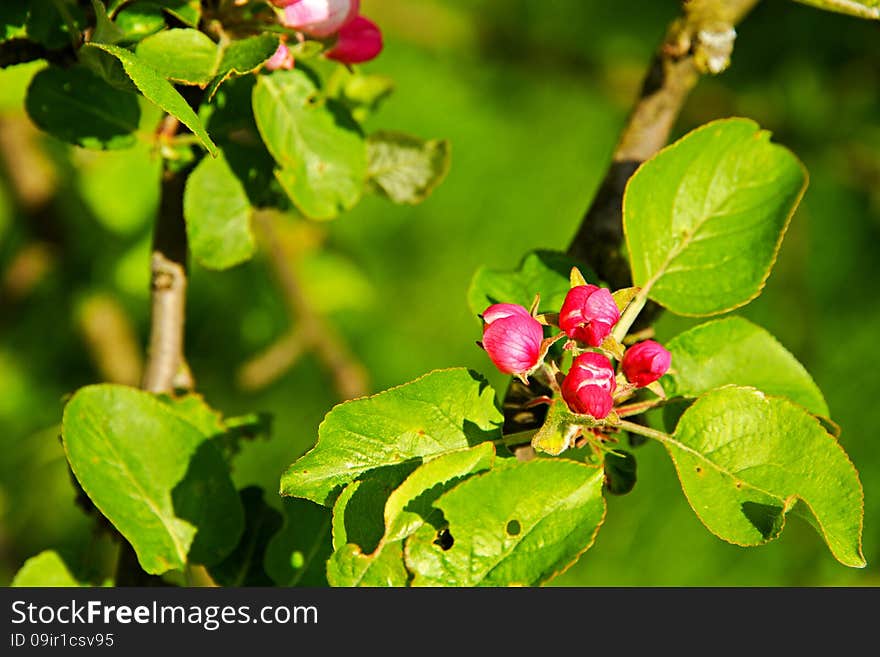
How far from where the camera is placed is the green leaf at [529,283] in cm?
71

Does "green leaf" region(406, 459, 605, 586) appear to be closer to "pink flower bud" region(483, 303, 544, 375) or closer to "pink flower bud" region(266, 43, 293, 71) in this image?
"pink flower bud" region(483, 303, 544, 375)

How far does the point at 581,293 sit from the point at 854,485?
21 centimetres

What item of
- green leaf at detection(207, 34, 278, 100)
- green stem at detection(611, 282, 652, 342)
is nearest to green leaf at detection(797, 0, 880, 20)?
green stem at detection(611, 282, 652, 342)

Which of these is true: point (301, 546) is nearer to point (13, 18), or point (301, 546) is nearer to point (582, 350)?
point (582, 350)

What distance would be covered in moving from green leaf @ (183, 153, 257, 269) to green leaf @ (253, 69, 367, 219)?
48mm

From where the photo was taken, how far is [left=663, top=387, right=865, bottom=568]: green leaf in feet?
1.92

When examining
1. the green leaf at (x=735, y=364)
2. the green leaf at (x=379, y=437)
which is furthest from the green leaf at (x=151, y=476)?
the green leaf at (x=735, y=364)

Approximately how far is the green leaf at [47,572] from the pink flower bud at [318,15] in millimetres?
495

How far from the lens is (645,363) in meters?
0.61

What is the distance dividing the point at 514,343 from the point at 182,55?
0.28 metres

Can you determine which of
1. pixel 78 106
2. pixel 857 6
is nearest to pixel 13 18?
pixel 78 106

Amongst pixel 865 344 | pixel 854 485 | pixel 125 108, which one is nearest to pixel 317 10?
pixel 125 108

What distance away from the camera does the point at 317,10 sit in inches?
24.9

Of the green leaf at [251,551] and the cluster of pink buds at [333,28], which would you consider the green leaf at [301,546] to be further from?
the cluster of pink buds at [333,28]
